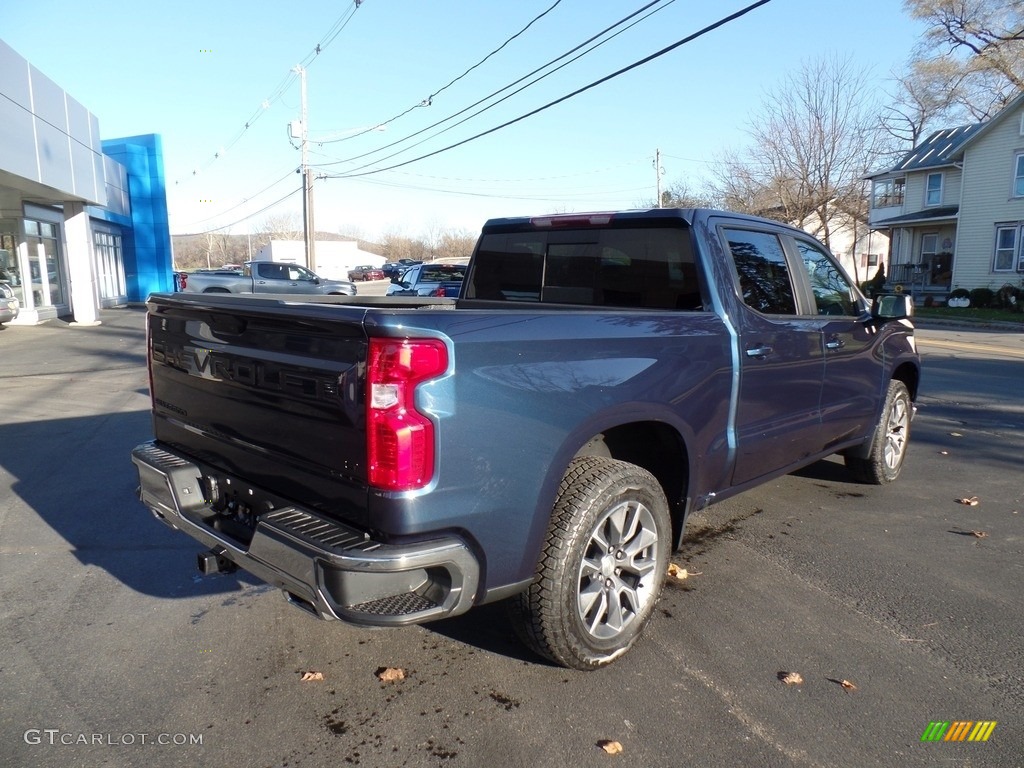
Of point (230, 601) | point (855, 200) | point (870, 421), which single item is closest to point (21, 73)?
point (230, 601)

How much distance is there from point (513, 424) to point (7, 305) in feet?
66.5

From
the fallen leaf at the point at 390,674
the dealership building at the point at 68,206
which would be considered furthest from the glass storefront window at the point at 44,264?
the fallen leaf at the point at 390,674

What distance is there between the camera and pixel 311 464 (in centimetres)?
282

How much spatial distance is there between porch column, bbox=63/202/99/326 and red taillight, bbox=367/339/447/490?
22330 mm

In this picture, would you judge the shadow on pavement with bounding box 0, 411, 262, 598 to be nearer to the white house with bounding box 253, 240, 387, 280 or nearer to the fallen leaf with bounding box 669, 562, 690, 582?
the fallen leaf with bounding box 669, 562, 690, 582

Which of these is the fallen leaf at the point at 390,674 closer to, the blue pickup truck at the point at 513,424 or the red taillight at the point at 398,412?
the blue pickup truck at the point at 513,424

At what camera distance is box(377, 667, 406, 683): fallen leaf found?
10.6 feet

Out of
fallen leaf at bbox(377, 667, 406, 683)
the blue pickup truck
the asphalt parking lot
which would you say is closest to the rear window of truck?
the blue pickup truck

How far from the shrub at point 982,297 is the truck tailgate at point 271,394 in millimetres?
32362

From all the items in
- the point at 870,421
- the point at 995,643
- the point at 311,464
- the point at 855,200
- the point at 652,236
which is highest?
the point at 855,200

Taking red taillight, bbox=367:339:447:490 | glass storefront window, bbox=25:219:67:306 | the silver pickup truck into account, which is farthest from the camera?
the silver pickup truck

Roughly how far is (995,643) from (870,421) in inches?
87.8

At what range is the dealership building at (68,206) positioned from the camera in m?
16.3

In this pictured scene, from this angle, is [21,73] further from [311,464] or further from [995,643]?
[995,643]
